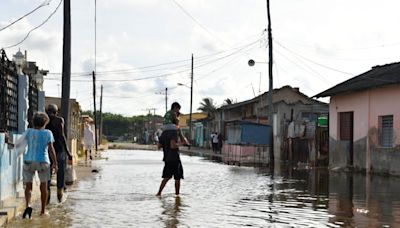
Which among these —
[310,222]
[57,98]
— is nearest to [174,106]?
[310,222]

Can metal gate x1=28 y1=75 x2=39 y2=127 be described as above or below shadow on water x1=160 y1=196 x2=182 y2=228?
above

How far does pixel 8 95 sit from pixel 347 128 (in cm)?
1814

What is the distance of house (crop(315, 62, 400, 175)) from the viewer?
2217cm

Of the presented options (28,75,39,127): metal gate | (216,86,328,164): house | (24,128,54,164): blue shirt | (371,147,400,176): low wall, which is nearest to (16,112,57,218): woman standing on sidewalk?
(24,128,54,164): blue shirt

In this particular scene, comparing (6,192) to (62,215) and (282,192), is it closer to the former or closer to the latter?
(62,215)

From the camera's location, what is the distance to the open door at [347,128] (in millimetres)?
25812

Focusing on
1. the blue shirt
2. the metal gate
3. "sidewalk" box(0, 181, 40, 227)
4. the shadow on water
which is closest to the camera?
"sidewalk" box(0, 181, 40, 227)

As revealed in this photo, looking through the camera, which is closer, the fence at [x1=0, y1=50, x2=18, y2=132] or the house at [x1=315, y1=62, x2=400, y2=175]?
the fence at [x1=0, y1=50, x2=18, y2=132]

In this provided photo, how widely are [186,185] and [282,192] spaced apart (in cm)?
262

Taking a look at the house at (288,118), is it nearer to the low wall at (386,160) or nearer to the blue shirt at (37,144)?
the low wall at (386,160)

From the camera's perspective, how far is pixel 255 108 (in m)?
50.9

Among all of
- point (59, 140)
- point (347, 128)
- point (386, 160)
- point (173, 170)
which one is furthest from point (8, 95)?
point (347, 128)

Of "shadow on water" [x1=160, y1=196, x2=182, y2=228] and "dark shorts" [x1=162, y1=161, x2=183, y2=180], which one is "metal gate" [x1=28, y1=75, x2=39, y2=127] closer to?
"dark shorts" [x1=162, y1=161, x2=183, y2=180]

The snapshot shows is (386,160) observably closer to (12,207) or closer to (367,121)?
(367,121)
